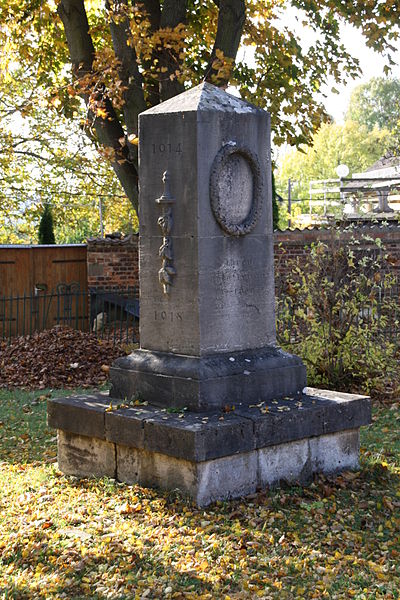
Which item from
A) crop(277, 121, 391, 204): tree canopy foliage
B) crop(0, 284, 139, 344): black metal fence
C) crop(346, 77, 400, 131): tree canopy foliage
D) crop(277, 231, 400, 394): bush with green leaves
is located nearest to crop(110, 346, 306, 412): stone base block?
crop(277, 231, 400, 394): bush with green leaves

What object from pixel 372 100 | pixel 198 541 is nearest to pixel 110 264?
pixel 198 541

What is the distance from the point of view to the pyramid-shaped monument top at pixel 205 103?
6199 mm

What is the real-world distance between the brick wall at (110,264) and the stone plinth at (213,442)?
398 inches

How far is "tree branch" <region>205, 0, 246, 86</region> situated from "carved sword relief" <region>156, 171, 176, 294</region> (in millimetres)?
6645

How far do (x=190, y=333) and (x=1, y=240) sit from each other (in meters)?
24.1

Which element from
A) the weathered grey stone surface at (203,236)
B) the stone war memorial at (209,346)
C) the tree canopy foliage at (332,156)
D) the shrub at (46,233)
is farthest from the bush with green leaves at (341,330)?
the tree canopy foliage at (332,156)

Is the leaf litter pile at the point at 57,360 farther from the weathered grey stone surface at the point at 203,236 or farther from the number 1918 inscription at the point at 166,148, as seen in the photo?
the number 1918 inscription at the point at 166,148

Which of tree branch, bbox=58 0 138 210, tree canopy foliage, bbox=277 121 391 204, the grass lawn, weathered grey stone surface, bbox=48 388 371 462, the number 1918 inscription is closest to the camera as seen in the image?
→ the grass lawn

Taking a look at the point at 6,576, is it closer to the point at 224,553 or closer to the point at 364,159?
the point at 224,553

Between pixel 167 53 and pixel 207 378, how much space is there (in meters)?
7.94

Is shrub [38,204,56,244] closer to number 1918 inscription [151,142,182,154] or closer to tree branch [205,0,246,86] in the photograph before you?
tree branch [205,0,246,86]

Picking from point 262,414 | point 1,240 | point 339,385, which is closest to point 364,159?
point 1,240

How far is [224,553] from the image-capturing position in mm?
4906

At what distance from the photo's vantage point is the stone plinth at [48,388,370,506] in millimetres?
5664
